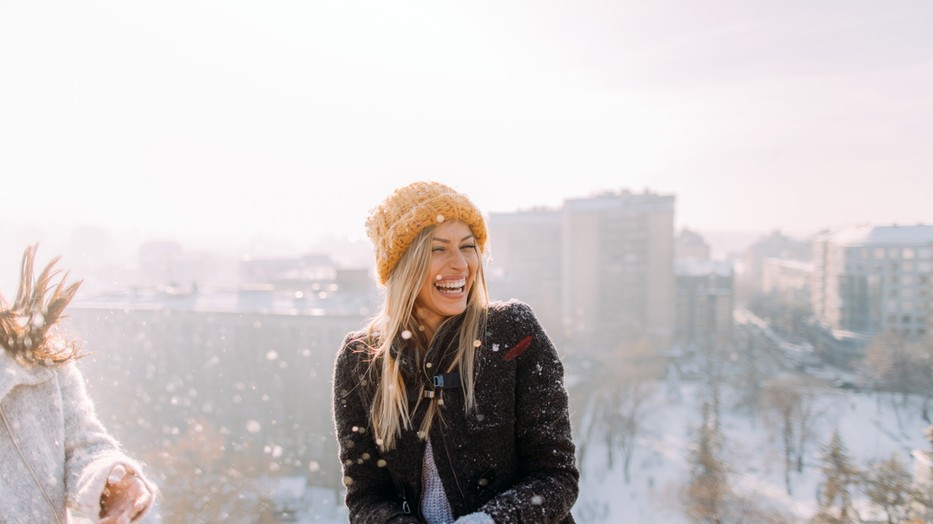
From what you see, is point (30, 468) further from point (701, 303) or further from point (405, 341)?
point (701, 303)

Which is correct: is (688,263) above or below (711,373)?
above

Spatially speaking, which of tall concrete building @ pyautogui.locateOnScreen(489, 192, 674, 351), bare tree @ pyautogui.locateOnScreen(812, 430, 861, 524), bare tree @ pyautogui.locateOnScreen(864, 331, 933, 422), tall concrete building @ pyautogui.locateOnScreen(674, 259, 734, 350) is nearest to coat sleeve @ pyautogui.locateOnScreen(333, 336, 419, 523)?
bare tree @ pyautogui.locateOnScreen(812, 430, 861, 524)

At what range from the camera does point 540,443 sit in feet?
2.87

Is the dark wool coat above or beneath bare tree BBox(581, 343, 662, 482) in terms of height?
above

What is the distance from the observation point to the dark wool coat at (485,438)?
0.87 meters

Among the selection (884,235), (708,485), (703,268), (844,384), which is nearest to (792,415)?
(844,384)

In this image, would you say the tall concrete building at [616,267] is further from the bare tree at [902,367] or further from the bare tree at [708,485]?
the bare tree at [708,485]

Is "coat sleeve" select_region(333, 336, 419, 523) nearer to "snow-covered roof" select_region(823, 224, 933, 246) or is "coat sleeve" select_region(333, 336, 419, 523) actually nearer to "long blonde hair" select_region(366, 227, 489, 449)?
"long blonde hair" select_region(366, 227, 489, 449)

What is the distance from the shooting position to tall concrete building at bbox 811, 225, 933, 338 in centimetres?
691

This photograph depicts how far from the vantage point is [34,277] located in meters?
0.91

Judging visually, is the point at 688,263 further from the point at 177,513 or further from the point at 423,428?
the point at 423,428

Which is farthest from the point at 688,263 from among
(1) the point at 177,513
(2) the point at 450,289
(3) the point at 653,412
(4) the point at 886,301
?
(2) the point at 450,289

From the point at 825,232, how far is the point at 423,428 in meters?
13.5

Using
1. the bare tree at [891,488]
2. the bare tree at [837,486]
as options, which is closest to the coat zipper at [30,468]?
the bare tree at [891,488]
